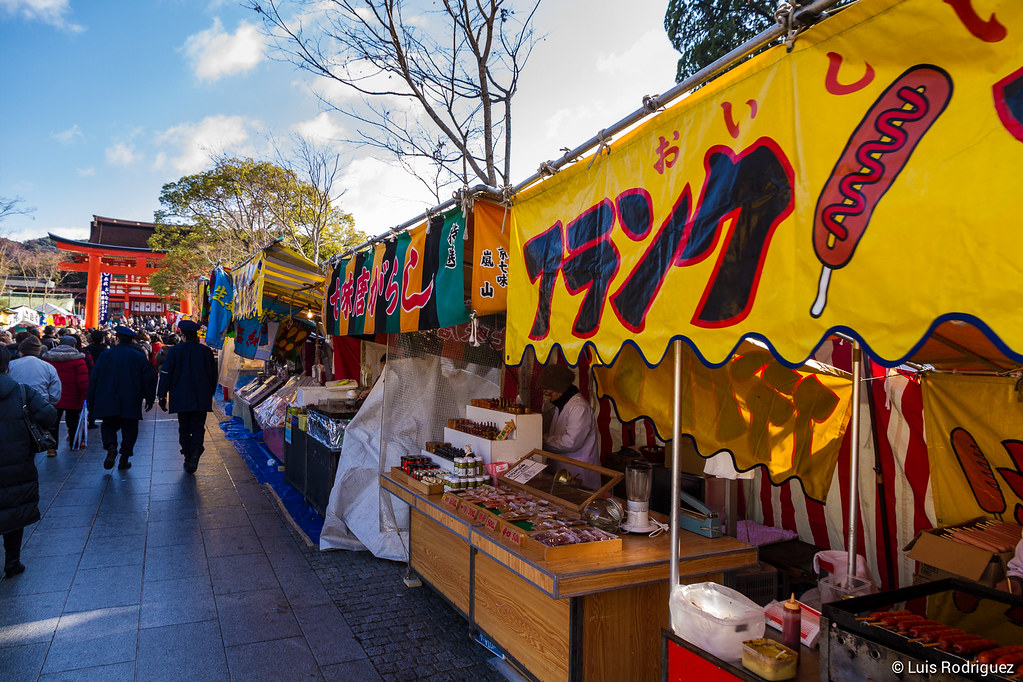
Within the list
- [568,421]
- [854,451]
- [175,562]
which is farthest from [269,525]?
[854,451]

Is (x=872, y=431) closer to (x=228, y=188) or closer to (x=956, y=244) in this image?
(x=956, y=244)

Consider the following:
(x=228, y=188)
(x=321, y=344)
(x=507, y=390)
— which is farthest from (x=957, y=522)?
(x=228, y=188)

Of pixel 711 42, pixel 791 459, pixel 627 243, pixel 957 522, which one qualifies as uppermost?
pixel 711 42

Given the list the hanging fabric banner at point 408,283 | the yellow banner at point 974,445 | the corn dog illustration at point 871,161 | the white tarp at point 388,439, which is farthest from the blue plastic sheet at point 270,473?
the corn dog illustration at point 871,161

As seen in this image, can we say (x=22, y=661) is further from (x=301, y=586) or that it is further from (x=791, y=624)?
(x=791, y=624)

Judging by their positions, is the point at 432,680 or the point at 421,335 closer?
the point at 432,680

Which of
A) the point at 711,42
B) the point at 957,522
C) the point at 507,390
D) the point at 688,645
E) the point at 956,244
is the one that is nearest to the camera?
the point at 956,244

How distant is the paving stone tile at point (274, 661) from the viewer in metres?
3.88

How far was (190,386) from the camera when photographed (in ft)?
30.3

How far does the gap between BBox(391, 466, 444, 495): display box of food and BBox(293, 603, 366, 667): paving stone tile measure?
44.7 inches

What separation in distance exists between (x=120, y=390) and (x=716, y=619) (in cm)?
955

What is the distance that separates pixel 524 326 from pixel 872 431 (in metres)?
2.90

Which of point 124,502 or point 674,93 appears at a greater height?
point 674,93

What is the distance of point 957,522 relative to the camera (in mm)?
3760
